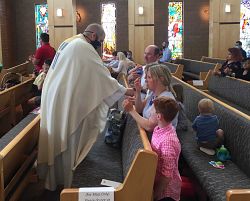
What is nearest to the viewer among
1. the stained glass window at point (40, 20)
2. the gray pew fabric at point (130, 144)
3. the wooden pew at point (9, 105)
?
the gray pew fabric at point (130, 144)

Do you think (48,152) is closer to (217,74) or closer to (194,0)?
(217,74)

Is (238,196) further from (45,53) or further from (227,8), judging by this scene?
(227,8)

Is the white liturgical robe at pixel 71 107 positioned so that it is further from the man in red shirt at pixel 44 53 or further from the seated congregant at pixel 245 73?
the man in red shirt at pixel 44 53

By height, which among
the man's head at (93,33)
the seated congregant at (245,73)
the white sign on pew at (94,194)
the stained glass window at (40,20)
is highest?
the stained glass window at (40,20)

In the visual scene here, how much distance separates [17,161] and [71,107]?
661 mm

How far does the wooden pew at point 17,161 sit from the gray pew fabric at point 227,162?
157 centimetres

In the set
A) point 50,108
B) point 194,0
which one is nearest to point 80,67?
point 50,108

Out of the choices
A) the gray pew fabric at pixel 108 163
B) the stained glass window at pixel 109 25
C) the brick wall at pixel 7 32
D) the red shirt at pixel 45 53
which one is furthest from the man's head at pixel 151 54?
the stained glass window at pixel 109 25

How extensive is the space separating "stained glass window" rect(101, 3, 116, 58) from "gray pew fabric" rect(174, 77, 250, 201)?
14.3 meters

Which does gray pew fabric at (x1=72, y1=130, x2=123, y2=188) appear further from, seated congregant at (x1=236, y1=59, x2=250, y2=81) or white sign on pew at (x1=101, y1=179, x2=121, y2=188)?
seated congregant at (x1=236, y1=59, x2=250, y2=81)

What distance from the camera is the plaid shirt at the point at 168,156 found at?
9.20 feet

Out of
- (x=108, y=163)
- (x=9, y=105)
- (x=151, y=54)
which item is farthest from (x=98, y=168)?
(x=9, y=105)

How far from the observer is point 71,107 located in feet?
11.5

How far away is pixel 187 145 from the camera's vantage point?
14.2ft
